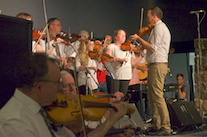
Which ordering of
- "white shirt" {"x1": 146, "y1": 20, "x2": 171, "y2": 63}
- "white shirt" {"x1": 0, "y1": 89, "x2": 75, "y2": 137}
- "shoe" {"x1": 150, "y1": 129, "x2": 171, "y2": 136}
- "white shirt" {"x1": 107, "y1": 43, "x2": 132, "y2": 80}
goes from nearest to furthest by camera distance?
"white shirt" {"x1": 0, "y1": 89, "x2": 75, "y2": 137} → "shoe" {"x1": 150, "y1": 129, "x2": 171, "y2": 136} → "white shirt" {"x1": 146, "y1": 20, "x2": 171, "y2": 63} → "white shirt" {"x1": 107, "y1": 43, "x2": 132, "y2": 80}

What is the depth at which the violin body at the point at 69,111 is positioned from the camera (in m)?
0.97

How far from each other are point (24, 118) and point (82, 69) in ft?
5.56

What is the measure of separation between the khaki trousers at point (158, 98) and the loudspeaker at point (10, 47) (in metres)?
1.58

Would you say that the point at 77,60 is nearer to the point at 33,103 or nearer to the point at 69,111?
the point at 69,111

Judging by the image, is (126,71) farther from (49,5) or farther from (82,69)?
(49,5)

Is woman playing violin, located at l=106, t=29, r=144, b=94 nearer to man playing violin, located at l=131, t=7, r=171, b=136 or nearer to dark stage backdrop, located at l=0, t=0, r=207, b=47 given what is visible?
man playing violin, located at l=131, t=7, r=171, b=136

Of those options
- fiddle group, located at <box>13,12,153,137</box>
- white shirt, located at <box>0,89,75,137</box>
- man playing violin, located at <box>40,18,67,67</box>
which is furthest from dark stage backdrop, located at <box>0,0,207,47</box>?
white shirt, located at <box>0,89,75,137</box>

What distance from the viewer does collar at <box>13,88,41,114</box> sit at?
0.80 meters

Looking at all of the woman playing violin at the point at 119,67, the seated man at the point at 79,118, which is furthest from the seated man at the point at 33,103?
the woman playing violin at the point at 119,67

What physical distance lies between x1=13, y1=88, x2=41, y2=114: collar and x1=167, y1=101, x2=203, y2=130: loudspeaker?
2.16m

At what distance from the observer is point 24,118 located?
75 centimetres

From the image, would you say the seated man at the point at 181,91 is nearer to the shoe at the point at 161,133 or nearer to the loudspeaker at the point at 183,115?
the loudspeaker at the point at 183,115

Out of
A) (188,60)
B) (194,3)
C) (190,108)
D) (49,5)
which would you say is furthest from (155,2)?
(190,108)

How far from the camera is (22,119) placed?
74cm
